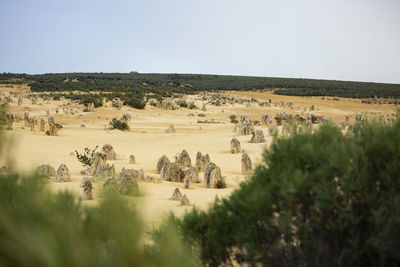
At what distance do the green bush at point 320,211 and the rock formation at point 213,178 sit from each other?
6.55 meters

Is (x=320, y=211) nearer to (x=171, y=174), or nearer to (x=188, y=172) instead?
(x=188, y=172)

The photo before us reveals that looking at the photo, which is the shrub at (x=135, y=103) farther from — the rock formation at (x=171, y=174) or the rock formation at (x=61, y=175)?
the rock formation at (x=61, y=175)

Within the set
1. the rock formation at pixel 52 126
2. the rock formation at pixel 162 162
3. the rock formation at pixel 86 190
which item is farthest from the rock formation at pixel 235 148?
the rock formation at pixel 52 126

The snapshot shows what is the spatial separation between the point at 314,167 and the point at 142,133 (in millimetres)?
21205

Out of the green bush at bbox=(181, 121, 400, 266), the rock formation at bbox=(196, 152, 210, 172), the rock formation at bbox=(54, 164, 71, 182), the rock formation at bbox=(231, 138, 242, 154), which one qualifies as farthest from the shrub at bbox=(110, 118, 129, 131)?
the green bush at bbox=(181, 121, 400, 266)

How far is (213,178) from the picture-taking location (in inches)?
415

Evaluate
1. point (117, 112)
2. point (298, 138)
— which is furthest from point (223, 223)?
point (117, 112)

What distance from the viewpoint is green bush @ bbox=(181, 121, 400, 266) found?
3.30m

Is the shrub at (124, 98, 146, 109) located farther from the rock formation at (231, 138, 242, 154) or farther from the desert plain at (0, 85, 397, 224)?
the rock formation at (231, 138, 242, 154)

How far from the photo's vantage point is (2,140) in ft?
8.90

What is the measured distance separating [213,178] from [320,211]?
706 centimetres

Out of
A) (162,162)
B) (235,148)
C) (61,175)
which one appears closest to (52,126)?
(235,148)

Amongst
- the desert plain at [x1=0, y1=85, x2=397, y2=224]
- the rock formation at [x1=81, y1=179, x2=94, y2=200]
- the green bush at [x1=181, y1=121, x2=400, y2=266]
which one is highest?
the green bush at [x1=181, y1=121, x2=400, y2=266]

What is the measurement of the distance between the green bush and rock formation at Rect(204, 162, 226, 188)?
6551 mm
